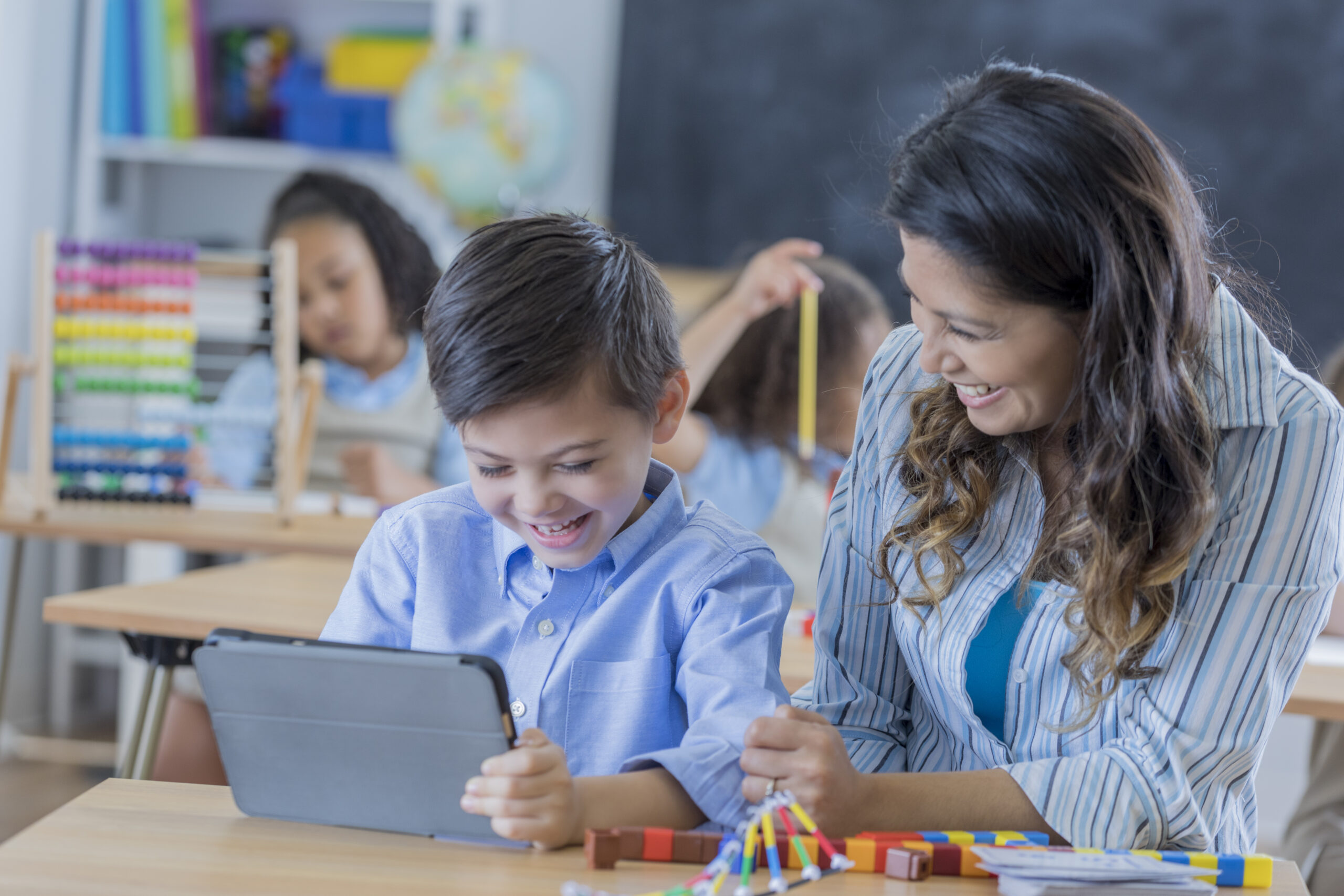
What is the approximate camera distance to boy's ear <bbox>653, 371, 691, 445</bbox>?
1155 millimetres

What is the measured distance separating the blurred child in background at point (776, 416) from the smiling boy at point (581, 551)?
1253 mm

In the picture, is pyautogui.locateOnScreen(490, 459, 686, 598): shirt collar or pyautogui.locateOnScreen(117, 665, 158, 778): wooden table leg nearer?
pyautogui.locateOnScreen(490, 459, 686, 598): shirt collar

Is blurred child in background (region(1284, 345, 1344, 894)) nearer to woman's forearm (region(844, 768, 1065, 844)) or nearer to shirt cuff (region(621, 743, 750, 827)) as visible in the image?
woman's forearm (region(844, 768, 1065, 844))

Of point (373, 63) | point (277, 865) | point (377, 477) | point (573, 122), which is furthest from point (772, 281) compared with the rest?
point (373, 63)

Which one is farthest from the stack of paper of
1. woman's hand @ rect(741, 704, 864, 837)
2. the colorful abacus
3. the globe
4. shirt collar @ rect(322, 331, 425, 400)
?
the globe

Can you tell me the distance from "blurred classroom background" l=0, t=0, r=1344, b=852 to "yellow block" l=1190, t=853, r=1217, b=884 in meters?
2.52

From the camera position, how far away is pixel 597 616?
3.59 ft

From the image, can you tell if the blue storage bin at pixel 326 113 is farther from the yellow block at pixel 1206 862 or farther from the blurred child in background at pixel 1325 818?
the yellow block at pixel 1206 862

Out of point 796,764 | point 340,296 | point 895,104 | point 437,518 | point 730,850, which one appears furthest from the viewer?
point 895,104

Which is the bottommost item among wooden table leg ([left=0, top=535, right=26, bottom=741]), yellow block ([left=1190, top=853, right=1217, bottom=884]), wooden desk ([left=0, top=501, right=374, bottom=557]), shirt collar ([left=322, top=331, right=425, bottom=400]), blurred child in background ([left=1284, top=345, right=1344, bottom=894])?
wooden table leg ([left=0, top=535, right=26, bottom=741])

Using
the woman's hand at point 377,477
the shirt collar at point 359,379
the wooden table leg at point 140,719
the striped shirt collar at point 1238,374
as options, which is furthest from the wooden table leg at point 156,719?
the striped shirt collar at point 1238,374

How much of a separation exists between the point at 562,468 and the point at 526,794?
0.95 ft

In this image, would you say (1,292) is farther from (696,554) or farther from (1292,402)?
(1292,402)

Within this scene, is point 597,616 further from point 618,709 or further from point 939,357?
point 939,357
